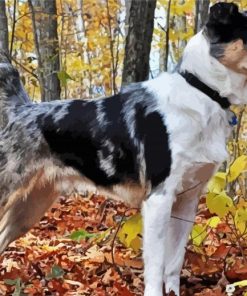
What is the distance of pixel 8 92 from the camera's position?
4.68 m

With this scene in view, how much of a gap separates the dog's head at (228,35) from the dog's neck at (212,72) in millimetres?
42

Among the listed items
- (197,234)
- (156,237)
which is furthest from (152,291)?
(197,234)

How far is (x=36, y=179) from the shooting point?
4.52 m

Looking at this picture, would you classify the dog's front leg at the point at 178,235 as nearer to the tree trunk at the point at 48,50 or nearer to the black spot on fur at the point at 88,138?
the black spot on fur at the point at 88,138

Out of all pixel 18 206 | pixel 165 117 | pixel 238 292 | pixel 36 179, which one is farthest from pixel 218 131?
pixel 18 206

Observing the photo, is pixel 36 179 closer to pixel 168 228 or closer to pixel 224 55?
pixel 168 228

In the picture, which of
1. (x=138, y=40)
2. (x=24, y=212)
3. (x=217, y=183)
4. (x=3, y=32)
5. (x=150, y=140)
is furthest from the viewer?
(x=3, y=32)

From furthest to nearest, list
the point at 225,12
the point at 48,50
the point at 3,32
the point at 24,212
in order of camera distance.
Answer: the point at 48,50 → the point at 3,32 → the point at 24,212 → the point at 225,12

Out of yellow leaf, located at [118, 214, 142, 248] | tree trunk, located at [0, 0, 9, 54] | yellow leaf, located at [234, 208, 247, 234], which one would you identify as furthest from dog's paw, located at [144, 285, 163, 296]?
tree trunk, located at [0, 0, 9, 54]

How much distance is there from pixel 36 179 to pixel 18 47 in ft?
35.7

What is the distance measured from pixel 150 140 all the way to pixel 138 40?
2.70 m

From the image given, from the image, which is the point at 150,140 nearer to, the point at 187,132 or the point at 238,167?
the point at 187,132

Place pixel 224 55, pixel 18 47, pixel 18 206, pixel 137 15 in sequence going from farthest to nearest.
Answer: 1. pixel 18 47
2. pixel 137 15
3. pixel 18 206
4. pixel 224 55

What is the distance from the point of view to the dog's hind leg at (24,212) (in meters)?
4.72
